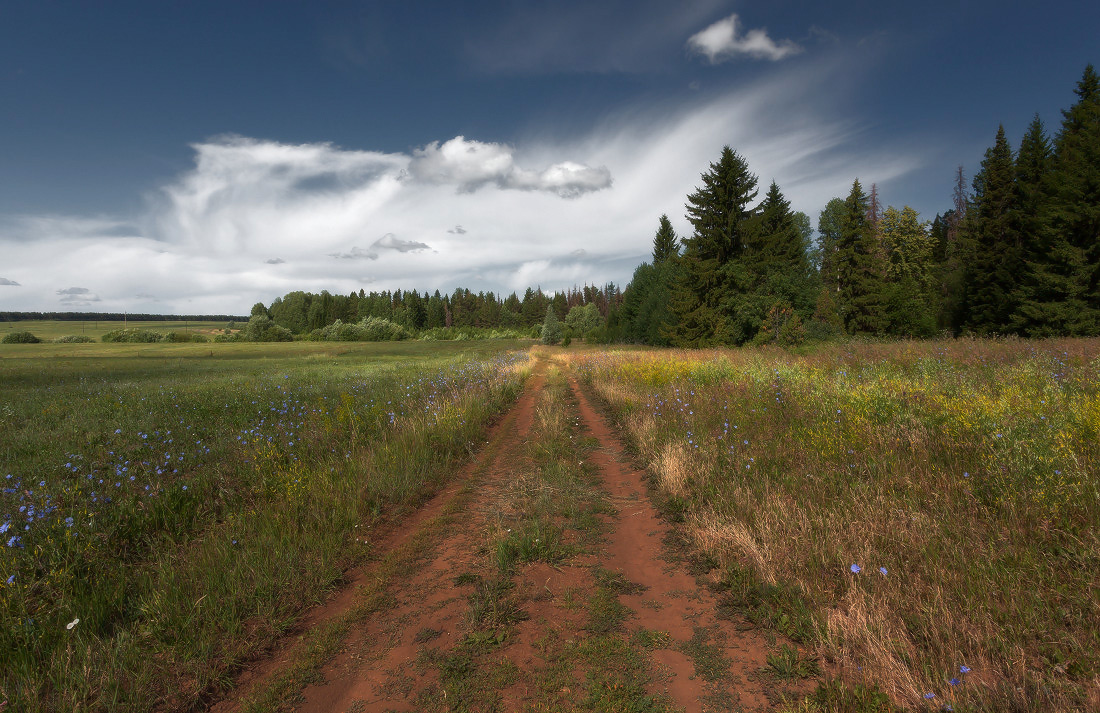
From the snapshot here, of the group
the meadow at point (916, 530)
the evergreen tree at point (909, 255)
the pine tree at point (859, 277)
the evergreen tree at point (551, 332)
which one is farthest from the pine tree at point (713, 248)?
the evergreen tree at point (551, 332)

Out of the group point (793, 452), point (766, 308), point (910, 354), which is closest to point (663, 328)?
point (766, 308)

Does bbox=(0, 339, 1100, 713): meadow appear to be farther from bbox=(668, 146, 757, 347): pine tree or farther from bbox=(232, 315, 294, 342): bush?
bbox=(232, 315, 294, 342): bush

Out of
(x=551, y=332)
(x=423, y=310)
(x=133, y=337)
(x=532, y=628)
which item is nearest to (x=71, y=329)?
(x=133, y=337)

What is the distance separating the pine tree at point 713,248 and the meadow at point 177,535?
29550 millimetres

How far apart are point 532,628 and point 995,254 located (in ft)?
144

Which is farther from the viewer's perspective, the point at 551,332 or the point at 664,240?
the point at 551,332

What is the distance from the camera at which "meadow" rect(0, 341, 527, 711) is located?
115 inches

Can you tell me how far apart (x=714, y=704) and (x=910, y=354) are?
44.6 feet

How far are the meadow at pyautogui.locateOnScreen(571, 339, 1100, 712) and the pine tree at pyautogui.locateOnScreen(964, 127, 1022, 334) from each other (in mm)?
30636

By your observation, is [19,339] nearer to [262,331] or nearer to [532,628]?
[262,331]

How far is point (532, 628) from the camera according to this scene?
3.37m

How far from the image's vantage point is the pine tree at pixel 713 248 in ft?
112

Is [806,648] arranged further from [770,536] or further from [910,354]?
[910,354]

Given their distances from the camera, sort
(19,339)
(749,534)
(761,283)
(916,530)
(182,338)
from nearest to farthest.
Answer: (916,530)
(749,534)
(761,283)
(19,339)
(182,338)
